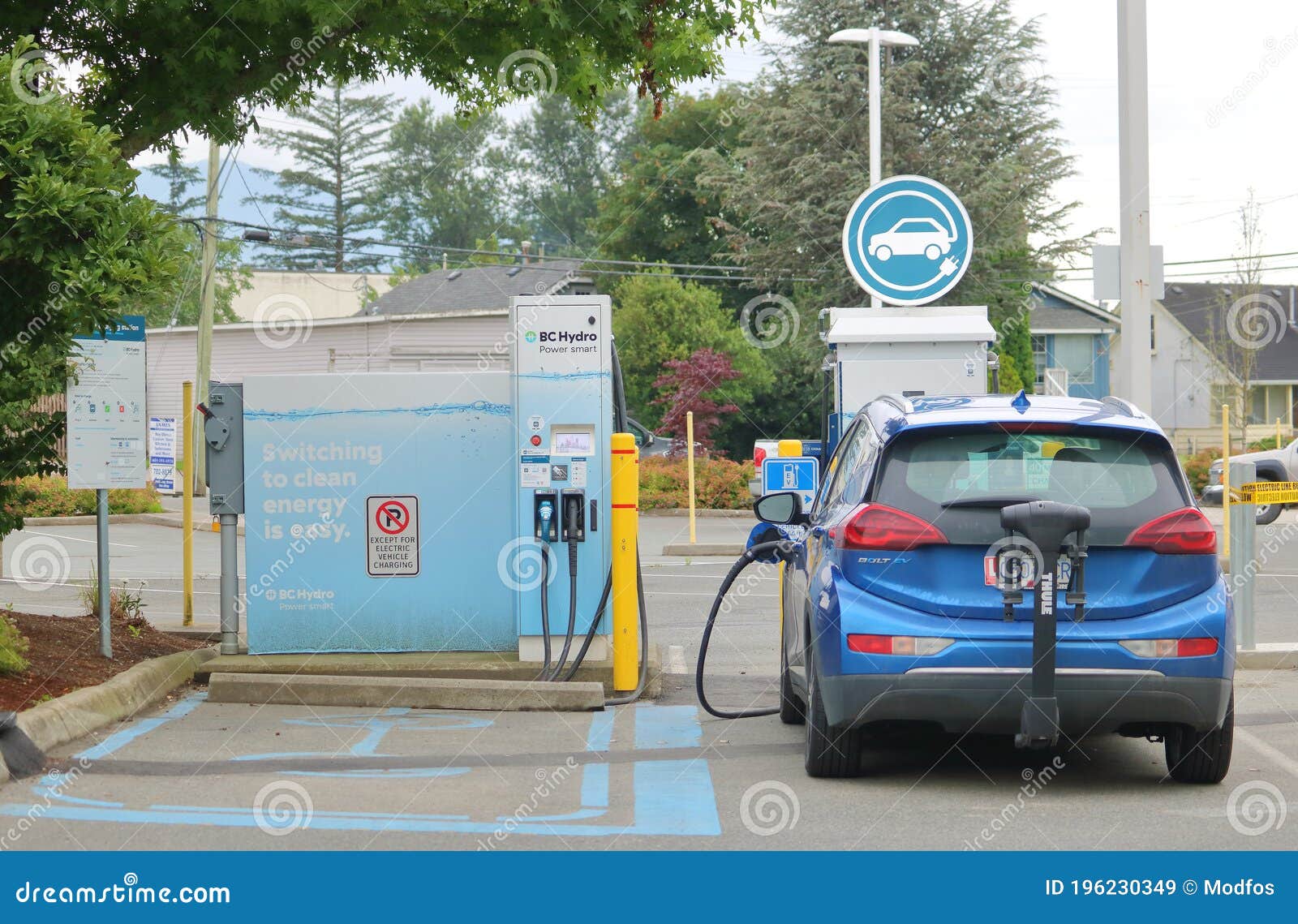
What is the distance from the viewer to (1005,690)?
20.8 feet

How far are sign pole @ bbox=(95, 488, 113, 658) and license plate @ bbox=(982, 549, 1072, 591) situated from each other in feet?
18.7

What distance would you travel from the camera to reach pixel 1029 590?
6371 millimetres

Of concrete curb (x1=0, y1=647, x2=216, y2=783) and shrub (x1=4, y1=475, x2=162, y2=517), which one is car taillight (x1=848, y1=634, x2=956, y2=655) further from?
shrub (x1=4, y1=475, x2=162, y2=517)

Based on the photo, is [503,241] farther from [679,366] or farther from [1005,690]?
[1005,690]

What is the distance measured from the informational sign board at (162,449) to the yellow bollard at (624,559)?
20826 mm

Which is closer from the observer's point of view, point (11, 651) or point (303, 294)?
point (11, 651)

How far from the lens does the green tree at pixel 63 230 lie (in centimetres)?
737

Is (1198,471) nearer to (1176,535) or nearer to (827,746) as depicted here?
(1176,535)

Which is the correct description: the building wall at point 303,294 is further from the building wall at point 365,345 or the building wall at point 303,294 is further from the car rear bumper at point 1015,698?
the car rear bumper at point 1015,698

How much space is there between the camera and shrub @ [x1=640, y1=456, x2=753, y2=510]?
3005 cm

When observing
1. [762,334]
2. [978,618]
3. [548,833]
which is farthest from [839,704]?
[762,334]

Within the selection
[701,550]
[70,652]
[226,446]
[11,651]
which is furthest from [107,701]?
[701,550]

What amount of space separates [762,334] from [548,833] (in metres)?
43.1

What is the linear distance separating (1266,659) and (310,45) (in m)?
7.71
